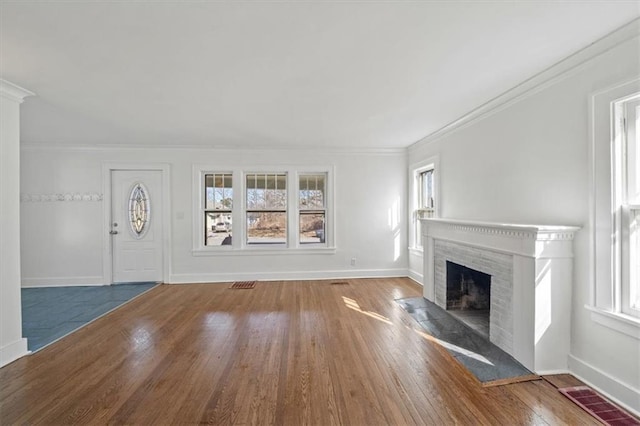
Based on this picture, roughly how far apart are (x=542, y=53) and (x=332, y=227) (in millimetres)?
3992

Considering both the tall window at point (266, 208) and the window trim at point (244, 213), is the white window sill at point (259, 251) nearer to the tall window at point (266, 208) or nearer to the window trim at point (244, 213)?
the window trim at point (244, 213)

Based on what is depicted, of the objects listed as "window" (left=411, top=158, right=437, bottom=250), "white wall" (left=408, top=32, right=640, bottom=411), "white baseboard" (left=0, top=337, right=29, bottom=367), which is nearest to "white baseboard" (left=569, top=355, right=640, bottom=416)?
"white wall" (left=408, top=32, right=640, bottom=411)

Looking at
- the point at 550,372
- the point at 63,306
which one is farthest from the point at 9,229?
the point at 550,372

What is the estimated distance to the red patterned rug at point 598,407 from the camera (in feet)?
5.83

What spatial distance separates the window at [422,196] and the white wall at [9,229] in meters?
5.03

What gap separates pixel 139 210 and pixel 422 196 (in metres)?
5.32

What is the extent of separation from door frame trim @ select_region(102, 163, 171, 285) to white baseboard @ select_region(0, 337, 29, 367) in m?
2.63

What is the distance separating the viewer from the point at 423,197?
5371mm

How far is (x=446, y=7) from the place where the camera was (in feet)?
5.58

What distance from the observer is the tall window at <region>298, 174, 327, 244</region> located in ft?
18.7

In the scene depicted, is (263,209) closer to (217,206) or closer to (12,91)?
(217,206)

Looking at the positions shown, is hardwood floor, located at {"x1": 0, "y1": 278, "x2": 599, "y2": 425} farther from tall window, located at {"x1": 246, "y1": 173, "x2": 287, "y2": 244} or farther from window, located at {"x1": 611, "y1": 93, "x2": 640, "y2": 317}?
tall window, located at {"x1": 246, "y1": 173, "x2": 287, "y2": 244}

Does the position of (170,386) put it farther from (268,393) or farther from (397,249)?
(397,249)

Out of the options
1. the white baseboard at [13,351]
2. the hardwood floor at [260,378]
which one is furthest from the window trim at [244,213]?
the white baseboard at [13,351]
